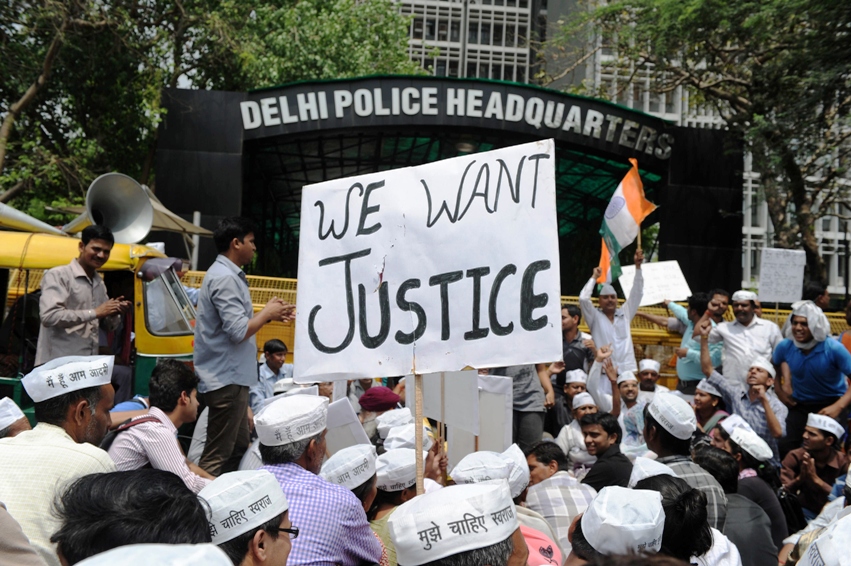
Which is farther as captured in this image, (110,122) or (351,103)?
(110,122)

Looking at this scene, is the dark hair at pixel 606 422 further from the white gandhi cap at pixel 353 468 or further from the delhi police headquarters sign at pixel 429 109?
the delhi police headquarters sign at pixel 429 109

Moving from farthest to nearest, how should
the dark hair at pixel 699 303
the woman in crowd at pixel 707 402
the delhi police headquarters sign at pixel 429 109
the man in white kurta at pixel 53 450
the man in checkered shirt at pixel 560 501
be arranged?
1. the delhi police headquarters sign at pixel 429 109
2. the dark hair at pixel 699 303
3. the woman in crowd at pixel 707 402
4. the man in checkered shirt at pixel 560 501
5. the man in white kurta at pixel 53 450

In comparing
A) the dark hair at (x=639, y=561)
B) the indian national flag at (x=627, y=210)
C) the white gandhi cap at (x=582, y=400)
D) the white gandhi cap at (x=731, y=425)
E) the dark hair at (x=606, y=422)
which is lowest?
the white gandhi cap at (x=582, y=400)

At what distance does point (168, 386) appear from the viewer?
17.0ft

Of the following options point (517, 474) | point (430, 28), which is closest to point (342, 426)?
point (517, 474)

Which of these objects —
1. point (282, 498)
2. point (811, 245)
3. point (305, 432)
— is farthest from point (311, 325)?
point (811, 245)

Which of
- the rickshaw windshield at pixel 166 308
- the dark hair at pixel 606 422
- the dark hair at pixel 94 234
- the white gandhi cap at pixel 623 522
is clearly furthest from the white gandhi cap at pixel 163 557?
the rickshaw windshield at pixel 166 308

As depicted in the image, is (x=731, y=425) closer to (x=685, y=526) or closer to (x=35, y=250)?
(x=685, y=526)

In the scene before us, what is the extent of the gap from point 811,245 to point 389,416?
16929 mm

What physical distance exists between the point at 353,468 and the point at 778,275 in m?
8.11

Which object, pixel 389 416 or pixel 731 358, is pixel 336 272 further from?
pixel 731 358

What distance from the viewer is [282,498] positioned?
3.10m

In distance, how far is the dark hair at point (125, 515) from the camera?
7.93ft

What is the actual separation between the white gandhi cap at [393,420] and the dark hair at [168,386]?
155 centimetres
